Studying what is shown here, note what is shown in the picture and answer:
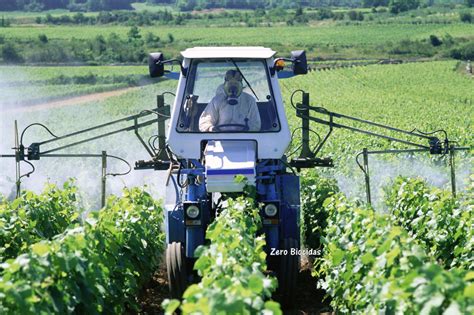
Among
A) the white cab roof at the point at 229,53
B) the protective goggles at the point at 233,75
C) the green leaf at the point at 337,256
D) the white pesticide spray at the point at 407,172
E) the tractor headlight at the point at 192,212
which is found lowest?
the white pesticide spray at the point at 407,172

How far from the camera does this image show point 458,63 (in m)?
54.7

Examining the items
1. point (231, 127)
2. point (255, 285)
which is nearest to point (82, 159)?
point (231, 127)

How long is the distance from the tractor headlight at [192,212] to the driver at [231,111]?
0.96 meters

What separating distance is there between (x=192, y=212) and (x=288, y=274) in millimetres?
995

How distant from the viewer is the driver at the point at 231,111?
9.81 m

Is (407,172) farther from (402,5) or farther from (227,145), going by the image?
(402,5)

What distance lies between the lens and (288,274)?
9.02 metres

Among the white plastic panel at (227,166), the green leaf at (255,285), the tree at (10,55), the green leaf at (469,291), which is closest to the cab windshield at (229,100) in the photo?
the white plastic panel at (227,166)

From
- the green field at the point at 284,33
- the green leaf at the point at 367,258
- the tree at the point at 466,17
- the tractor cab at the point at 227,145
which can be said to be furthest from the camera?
the tree at the point at 466,17

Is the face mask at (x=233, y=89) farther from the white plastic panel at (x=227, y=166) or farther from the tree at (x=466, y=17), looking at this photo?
the tree at (x=466, y=17)

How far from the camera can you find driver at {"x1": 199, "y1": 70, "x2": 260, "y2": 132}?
32.2 feet

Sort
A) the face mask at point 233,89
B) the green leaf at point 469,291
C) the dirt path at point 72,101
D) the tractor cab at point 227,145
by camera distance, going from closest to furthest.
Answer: the green leaf at point 469,291
the tractor cab at point 227,145
the face mask at point 233,89
the dirt path at point 72,101

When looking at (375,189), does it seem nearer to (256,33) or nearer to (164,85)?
(164,85)

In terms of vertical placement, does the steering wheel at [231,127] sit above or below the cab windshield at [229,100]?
below
